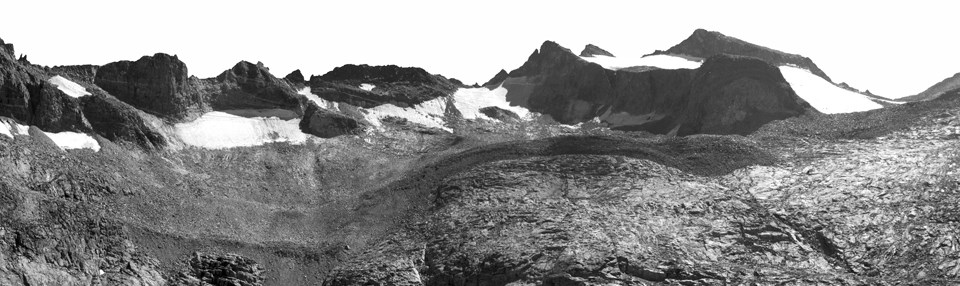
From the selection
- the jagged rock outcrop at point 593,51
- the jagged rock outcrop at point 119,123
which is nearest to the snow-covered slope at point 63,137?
the jagged rock outcrop at point 119,123

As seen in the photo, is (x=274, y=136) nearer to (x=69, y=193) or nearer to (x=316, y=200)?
(x=316, y=200)

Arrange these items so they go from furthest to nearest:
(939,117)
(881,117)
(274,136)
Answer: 1. (274,136)
2. (881,117)
3. (939,117)

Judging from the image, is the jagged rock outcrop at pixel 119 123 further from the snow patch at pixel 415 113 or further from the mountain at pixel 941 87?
the mountain at pixel 941 87

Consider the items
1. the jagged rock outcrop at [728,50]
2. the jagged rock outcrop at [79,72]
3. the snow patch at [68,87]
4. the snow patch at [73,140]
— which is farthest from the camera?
the jagged rock outcrop at [728,50]

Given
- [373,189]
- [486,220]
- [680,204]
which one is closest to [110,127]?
[373,189]

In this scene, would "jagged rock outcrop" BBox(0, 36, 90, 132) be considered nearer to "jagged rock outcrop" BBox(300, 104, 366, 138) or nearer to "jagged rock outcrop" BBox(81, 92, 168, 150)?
"jagged rock outcrop" BBox(81, 92, 168, 150)
